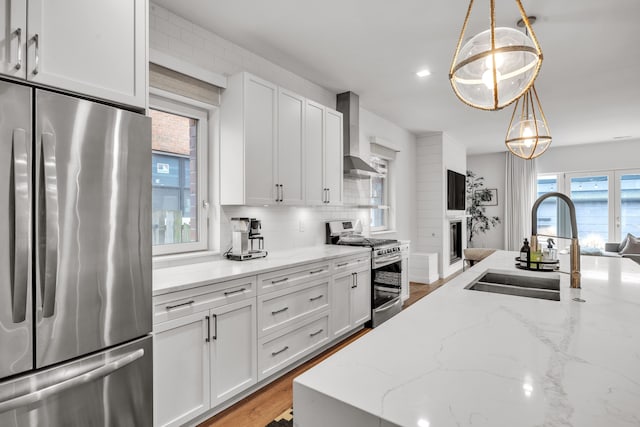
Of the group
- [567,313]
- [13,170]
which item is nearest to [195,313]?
[13,170]

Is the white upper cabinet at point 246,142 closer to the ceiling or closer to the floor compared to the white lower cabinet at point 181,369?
closer to the ceiling

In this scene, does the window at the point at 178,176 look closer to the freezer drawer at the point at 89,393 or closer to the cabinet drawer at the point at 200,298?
the cabinet drawer at the point at 200,298

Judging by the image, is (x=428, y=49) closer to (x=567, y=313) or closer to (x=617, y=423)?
(x=567, y=313)

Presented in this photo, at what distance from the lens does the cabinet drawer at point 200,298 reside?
1.75m

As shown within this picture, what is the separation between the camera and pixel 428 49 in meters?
2.97

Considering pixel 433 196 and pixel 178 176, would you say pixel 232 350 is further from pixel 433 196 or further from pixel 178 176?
pixel 433 196

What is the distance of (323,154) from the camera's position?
11.2 feet

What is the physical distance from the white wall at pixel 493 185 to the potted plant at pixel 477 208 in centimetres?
11

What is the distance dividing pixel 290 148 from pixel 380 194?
271 centimetres

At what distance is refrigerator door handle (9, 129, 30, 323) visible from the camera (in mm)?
1191

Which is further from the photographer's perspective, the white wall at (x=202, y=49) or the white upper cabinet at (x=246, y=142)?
the white upper cabinet at (x=246, y=142)

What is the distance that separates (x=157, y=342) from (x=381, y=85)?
131 inches


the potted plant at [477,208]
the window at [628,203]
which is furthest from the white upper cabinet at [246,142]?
the window at [628,203]

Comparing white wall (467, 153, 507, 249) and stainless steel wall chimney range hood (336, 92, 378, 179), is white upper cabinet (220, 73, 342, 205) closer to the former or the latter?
stainless steel wall chimney range hood (336, 92, 378, 179)
